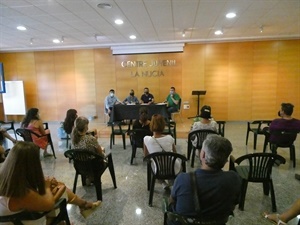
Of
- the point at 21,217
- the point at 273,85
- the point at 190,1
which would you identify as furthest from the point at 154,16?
the point at 273,85

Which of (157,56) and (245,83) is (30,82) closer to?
(157,56)

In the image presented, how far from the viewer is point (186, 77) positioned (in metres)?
8.40

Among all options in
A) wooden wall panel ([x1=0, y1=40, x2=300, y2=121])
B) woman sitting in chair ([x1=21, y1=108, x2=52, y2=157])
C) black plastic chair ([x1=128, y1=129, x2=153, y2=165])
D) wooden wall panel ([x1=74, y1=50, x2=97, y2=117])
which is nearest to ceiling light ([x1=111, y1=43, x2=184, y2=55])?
wooden wall panel ([x1=0, y1=40, x2=300, y2=121])

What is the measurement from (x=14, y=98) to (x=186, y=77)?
265 inches

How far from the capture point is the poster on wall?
8836 millimetres

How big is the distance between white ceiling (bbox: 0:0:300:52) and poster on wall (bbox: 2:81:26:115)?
155cm

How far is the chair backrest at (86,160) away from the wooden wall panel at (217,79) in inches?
247

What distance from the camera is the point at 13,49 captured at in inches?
346

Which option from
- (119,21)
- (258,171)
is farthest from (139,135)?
(119,21)

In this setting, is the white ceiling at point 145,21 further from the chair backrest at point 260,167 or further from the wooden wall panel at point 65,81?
the chair backrest at point 260,167

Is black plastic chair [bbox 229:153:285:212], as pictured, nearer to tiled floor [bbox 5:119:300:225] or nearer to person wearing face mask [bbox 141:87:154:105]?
tiled floor [bbox 5:119:300:225]

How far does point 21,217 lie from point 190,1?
4077mm

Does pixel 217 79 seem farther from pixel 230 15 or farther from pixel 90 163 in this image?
pixel 90 163

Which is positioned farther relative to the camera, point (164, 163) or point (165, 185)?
point (165, 185)
